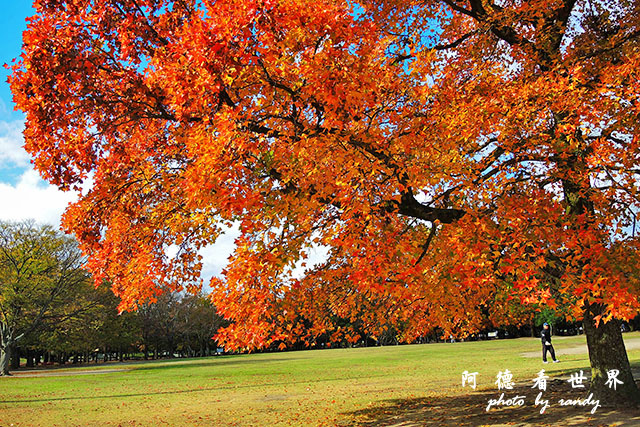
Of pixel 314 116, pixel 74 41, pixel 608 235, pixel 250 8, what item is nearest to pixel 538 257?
pixel 608 235

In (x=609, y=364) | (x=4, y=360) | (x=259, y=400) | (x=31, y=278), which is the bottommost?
(x=4, y=360)

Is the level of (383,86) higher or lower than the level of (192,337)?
higher

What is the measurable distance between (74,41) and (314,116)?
444 cm

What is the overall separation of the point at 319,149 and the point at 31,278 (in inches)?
1561

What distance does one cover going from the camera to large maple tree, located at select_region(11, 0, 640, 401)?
6723 mm

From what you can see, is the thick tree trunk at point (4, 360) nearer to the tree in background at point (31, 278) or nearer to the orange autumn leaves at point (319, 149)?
the tree in background at point (31, 278)

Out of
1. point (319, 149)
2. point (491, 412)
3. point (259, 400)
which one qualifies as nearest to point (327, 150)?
point (319, 149)

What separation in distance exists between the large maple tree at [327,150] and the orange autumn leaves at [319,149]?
45 millimetres

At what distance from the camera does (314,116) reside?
26.3 feet

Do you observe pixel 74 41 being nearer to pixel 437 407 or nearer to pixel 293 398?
pixel 437 407

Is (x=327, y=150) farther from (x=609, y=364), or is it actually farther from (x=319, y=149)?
(x=609, y=364)

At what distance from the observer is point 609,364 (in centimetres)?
1047

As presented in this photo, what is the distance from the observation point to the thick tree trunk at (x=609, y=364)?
33.6ft

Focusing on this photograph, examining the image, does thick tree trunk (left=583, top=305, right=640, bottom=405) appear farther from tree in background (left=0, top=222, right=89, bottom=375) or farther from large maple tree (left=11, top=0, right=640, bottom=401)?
tree in background (left=0, top=222, right=89, bottom=375)
